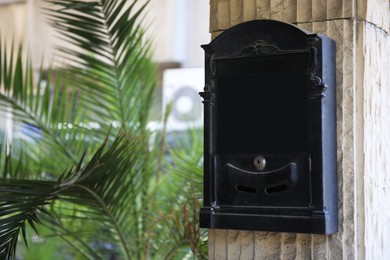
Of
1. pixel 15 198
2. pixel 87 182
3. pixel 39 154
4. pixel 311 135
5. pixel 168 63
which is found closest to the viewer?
pixel 311 135

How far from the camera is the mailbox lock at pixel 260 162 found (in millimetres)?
2289

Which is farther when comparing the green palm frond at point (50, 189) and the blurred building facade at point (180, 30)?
the blurred building facade at point (180, 30)

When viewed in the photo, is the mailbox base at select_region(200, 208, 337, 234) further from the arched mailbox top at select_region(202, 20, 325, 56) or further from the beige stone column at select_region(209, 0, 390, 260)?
the arched mailbox top at select_region(202, 20, 325, 56)

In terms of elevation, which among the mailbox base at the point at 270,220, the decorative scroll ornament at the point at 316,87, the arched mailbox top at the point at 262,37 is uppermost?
the arched mailbox top at the point at 262,37

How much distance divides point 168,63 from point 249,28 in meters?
3.71

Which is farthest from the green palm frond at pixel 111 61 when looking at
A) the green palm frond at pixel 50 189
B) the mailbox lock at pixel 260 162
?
the mailbox lock at pixel 260 162

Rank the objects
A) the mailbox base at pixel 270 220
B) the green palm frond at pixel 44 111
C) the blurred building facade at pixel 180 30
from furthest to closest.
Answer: the blurred building facade at pixel 180 30 → the green palm frond at pixel 44 111 → the mailbox base at pixel 270 220

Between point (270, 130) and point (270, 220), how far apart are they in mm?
269

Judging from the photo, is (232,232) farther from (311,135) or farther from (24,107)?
(24,107)

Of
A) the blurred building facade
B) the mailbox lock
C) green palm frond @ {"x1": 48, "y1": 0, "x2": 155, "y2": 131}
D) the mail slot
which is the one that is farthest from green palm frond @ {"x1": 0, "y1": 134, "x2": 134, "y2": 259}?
the blurred building facade

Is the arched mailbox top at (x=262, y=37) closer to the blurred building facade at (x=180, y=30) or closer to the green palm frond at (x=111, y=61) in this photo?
the green palm frond at (x=111, y=61)

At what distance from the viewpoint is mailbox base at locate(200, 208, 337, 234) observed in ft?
7.13

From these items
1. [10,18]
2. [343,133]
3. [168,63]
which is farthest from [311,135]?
[10,18]

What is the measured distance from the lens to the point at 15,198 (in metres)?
2.63
